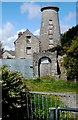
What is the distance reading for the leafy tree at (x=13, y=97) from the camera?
16.4 feet

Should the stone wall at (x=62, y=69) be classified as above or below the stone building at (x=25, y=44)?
below

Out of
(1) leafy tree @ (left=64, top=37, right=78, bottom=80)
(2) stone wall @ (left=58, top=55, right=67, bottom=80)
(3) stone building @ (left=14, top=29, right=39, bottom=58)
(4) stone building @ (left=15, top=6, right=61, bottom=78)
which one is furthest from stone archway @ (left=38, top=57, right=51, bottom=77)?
(3) stone building @ (left=14, top=29, right=39, bottom=58)

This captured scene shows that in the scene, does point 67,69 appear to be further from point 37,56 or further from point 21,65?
point 21,65

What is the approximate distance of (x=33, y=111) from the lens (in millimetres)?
5891

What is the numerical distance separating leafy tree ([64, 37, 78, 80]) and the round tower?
32.1 ft

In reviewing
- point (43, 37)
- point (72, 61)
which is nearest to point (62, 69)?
point (72, 61)

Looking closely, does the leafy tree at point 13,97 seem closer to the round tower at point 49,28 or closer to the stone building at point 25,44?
the stone building at point 25,44

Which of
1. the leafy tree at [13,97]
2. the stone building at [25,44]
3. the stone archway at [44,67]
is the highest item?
the stone building at [25,44]

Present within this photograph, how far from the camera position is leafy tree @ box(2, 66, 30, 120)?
16.4ft

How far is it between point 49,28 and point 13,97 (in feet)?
85.3

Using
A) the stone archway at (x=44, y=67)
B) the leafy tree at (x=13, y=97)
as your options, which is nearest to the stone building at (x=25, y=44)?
the stone archway at (x=44, y=67)

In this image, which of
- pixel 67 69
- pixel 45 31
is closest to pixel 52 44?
pixel 45 31

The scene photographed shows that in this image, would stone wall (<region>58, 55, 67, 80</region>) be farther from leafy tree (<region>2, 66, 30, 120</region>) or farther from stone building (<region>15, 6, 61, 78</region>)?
leafy tree (<region>2, 66, 30, 120</region>)

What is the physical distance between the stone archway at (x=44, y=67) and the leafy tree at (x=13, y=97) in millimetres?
18170
